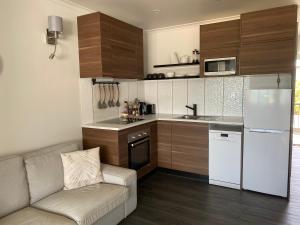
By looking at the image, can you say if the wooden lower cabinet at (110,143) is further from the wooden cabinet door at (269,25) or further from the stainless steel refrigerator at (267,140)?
the wooden cabinet door at (269,25)

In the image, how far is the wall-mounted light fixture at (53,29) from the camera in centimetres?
237

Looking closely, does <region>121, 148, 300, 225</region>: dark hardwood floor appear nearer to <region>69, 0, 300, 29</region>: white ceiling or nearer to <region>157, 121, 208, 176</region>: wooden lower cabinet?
<region>157, 121, 208, 176</region>: wooden lower cabinet

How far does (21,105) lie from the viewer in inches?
90.1

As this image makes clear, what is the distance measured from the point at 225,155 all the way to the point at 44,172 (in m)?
2.36

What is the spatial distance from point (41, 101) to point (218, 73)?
8.09 ft

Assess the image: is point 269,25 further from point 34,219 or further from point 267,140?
point 34,219

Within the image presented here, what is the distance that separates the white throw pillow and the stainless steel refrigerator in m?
2.02

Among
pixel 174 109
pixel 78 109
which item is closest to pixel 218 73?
pixel 174 109

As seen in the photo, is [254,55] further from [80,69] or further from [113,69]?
[80,69]

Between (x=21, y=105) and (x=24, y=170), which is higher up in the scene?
(x=21, y=105)

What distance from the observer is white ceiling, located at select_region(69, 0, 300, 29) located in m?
2.80

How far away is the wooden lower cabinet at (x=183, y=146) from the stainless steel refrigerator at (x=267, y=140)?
61cm

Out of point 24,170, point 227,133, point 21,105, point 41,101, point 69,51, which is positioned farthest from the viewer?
point 227,133

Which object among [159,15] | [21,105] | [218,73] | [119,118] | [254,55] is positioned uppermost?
[159,15]
